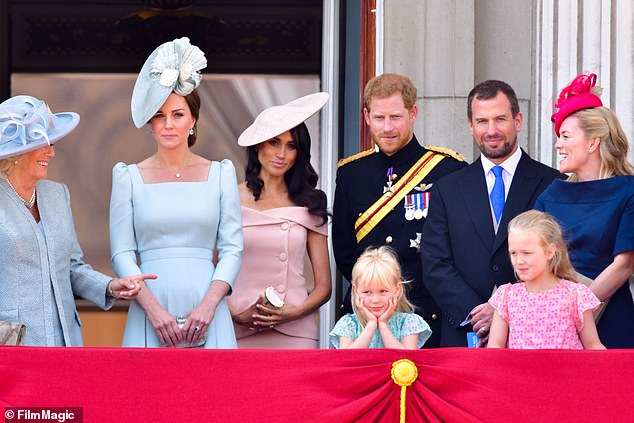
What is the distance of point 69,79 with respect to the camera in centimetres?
1177

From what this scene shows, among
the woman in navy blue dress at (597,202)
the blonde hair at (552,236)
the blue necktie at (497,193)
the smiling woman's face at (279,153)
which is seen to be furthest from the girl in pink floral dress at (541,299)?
the smiling woman's face at (279,153)

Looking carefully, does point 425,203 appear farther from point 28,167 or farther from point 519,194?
point 28,167

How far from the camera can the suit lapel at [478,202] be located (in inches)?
201

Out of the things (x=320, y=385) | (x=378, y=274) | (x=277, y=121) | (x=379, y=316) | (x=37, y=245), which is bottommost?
(x=320, y=385)

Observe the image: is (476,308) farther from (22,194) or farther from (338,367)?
(22,194)

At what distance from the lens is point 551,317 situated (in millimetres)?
4559

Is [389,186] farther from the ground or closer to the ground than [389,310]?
farther from the ground

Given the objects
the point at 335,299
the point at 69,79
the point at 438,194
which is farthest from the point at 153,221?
the point at 69,79

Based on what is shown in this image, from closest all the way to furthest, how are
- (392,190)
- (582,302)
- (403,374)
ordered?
1. (403,374)
2. (582,302)
3. (392,190)

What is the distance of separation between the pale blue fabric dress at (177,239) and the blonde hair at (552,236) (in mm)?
1019

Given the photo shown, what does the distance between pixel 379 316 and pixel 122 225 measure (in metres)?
0.97

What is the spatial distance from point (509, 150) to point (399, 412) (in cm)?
131

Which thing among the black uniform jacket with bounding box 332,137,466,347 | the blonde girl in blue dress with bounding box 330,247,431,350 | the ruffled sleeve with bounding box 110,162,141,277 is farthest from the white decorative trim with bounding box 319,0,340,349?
the blonde girl in blue dress with bounding box 330,247,431,350

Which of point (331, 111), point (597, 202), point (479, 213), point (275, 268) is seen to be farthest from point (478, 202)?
point (331, 111)
